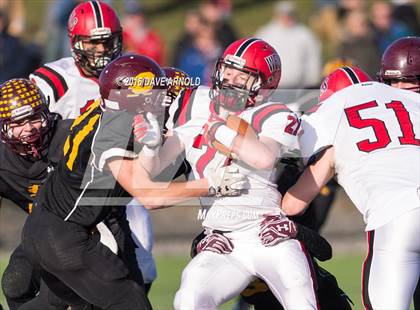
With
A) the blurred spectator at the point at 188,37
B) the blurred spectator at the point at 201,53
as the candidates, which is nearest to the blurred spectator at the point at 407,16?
the blurred spectator at the point at 201,53

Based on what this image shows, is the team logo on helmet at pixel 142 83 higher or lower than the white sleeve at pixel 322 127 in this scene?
higher

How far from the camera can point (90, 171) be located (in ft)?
20.0

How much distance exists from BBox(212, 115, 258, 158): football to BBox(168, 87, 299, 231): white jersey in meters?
0.08

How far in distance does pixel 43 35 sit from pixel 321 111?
8.76 metres

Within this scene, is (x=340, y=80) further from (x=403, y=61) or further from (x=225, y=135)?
(x=225, y=135)

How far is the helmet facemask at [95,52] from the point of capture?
306 inches

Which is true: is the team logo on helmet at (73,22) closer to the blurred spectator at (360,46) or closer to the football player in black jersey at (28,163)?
the football player in black jersey at (28,163)

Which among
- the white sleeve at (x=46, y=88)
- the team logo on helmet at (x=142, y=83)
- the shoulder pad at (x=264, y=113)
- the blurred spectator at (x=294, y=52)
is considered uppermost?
the team logo on helmet at (x=142, y=83)

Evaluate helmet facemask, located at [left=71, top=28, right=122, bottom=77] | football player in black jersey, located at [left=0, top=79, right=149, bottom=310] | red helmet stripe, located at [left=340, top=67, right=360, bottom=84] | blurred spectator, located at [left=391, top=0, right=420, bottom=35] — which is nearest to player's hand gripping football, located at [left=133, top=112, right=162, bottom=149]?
football player in black jersey, located at [left=0, top=79, right=149, bottom=310]

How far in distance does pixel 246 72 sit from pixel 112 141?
0.89m

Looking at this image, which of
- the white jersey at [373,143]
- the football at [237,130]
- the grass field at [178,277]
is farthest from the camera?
the grass field at [178,277]

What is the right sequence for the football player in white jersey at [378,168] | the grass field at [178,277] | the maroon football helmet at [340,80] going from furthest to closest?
the grass field at [178,277]
the maroon football helmet at [340,80]
the football player in white jersey at [378,168]

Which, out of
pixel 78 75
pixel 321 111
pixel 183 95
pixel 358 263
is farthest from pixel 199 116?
pixel 358 263

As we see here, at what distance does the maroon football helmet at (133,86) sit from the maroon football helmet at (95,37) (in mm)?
1529
